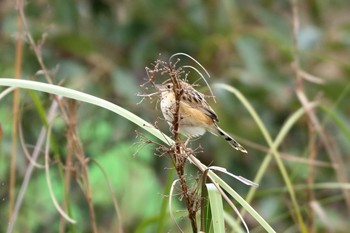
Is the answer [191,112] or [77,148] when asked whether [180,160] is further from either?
[77,148]

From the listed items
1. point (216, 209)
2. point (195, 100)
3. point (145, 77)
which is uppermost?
point (145, 77)

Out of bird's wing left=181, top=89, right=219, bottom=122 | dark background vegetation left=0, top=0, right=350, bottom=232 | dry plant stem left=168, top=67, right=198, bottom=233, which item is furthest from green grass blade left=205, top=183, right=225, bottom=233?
dark background vegetation left=0, top=0, right=350, bottom=232

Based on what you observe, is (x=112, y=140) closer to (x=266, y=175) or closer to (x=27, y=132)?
(x=27, y=132)

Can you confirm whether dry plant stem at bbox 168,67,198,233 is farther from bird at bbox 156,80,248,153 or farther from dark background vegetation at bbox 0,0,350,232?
dark background vegetation at bbox 0,0,350,232

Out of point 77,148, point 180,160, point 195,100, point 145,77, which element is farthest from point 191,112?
point 145,77

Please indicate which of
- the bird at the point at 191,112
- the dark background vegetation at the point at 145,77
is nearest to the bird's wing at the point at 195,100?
the bird at the point at 191,112

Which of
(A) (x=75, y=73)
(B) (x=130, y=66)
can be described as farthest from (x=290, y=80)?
(A) (x=75, y=73)
